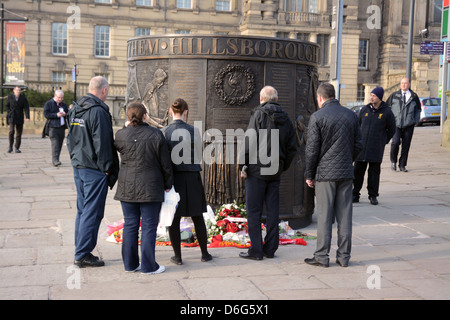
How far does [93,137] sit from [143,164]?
65 cm

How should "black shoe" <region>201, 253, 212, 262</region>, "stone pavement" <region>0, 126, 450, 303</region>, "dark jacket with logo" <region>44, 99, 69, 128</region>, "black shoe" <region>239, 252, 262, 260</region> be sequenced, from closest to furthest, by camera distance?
"stone pavement" <region>0, 126, 450, 303</region> < "black shoe" <region>201, 253, 212, 262</region> < "black shoe" <region>239, 252, 262, 260</region> < "dark jacket with logo" <region>44, 99, 69, 128</region>

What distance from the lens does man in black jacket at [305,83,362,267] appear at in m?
6.47

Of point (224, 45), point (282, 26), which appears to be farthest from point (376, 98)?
point (282, 26)

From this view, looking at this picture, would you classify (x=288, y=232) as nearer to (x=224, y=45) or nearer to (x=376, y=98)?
(x=224, y=45)

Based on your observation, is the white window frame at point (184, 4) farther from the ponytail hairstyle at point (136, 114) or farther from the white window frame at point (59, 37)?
the ponytail hairstyle at point (136, 114)

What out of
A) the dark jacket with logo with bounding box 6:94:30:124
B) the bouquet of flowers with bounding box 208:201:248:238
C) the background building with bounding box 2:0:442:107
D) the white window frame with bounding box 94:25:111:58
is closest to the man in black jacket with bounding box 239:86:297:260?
the bouquet of flowers with bounding box 208:201:248:238

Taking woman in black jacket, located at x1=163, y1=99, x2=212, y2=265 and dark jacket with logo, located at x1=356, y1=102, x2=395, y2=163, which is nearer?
woman in black jacket, located at x1=163, y1=99, x2=212, y2=265

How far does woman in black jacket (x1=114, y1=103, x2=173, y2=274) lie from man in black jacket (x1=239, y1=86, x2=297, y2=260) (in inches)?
41.5

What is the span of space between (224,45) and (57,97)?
27.3 ft

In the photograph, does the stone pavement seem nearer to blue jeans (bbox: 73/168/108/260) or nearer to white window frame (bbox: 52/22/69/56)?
blue jeans (bbox: 73/168/108/260)

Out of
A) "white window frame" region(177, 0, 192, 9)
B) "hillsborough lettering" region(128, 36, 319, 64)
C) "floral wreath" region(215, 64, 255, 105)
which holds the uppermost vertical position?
"white window frame" region(177, 0, 192, 9)

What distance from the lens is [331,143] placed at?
6496mm

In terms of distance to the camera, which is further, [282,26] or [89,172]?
[282,26]

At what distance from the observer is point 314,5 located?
50938mm
